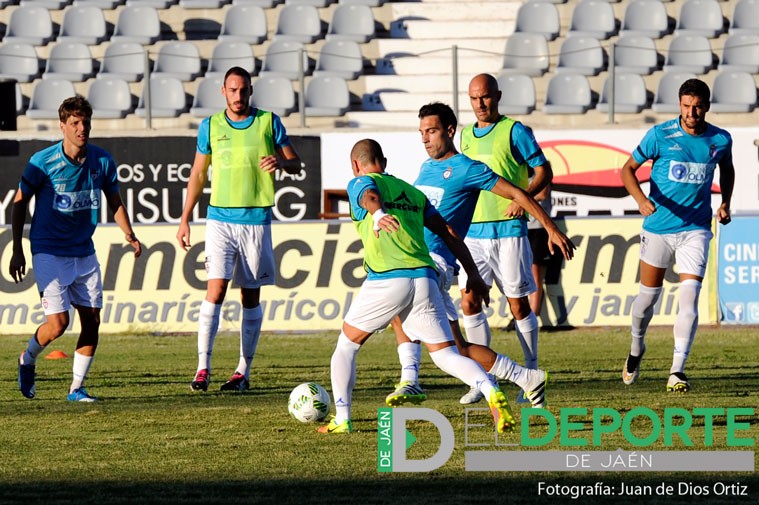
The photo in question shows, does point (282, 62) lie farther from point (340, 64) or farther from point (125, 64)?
point (125, 64)

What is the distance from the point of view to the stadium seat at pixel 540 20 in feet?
73.2

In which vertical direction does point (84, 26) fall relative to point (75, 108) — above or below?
above

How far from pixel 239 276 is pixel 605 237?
22.1 feet

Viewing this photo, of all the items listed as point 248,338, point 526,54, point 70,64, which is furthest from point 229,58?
point 248,338

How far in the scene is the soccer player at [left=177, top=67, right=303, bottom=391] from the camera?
35.5 feet

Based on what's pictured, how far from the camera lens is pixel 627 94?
68.4ft

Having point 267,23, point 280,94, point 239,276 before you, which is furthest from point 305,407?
point 267,23

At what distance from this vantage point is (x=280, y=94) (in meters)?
21.0

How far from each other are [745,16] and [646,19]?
1.57 metres

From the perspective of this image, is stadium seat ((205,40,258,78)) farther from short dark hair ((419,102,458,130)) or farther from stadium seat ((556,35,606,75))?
short dark hair ((419,102,458,130))

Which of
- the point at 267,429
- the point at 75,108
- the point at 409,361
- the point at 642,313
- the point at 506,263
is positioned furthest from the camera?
the point at 642,313

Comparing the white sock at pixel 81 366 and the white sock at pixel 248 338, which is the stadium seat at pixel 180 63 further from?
the white sock at pixel 81 366

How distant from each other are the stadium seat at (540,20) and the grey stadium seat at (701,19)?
198 cm

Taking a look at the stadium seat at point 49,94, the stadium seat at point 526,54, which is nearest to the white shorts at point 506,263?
the stadium seat at point 526,54
